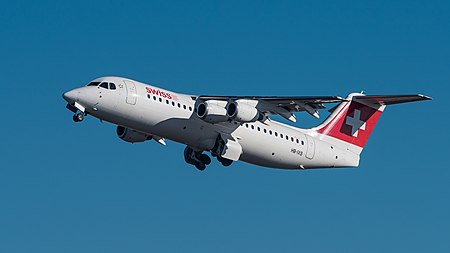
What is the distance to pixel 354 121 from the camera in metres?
46.5

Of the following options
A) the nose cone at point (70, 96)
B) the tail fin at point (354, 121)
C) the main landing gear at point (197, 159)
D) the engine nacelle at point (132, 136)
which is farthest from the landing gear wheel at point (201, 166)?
the nose cone at point (70, 96)

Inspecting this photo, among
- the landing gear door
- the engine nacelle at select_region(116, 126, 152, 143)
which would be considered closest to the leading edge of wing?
the landing gear door

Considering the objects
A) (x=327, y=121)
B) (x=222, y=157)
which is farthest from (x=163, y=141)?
(x=327, y=121)

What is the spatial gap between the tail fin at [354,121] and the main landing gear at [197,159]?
4785 mm

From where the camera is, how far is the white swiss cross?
46.3 m

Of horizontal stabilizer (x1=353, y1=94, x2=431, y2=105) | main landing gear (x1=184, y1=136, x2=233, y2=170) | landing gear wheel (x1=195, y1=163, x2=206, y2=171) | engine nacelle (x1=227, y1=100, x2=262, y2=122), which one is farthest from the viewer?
landing gear wheel (x1=195, y1=163, x2=206, y2=171)

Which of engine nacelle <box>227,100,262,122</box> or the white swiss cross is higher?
the white swiss cross

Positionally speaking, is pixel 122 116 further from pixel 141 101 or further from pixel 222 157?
pixel 222 157

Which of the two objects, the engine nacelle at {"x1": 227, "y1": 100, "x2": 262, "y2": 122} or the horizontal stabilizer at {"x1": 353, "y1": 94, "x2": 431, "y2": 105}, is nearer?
the engine nacelle at {"x1": 227, "y1": 100, "x2": 262, "y2": 122}

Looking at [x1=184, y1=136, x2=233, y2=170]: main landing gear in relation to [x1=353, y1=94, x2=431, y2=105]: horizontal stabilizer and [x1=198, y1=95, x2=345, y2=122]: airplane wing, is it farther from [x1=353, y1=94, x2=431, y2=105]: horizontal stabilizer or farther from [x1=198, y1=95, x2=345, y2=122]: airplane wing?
[x1=353, y1=94, x2=431, y2=105]: horizontal stabilizer

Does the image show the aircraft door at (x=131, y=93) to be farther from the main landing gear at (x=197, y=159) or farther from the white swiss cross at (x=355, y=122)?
the white swiss cross at (x=355, y=122)

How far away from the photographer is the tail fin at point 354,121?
45625 mm

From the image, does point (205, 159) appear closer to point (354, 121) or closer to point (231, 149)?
point (231, 149)

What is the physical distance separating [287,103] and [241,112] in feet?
6.82
